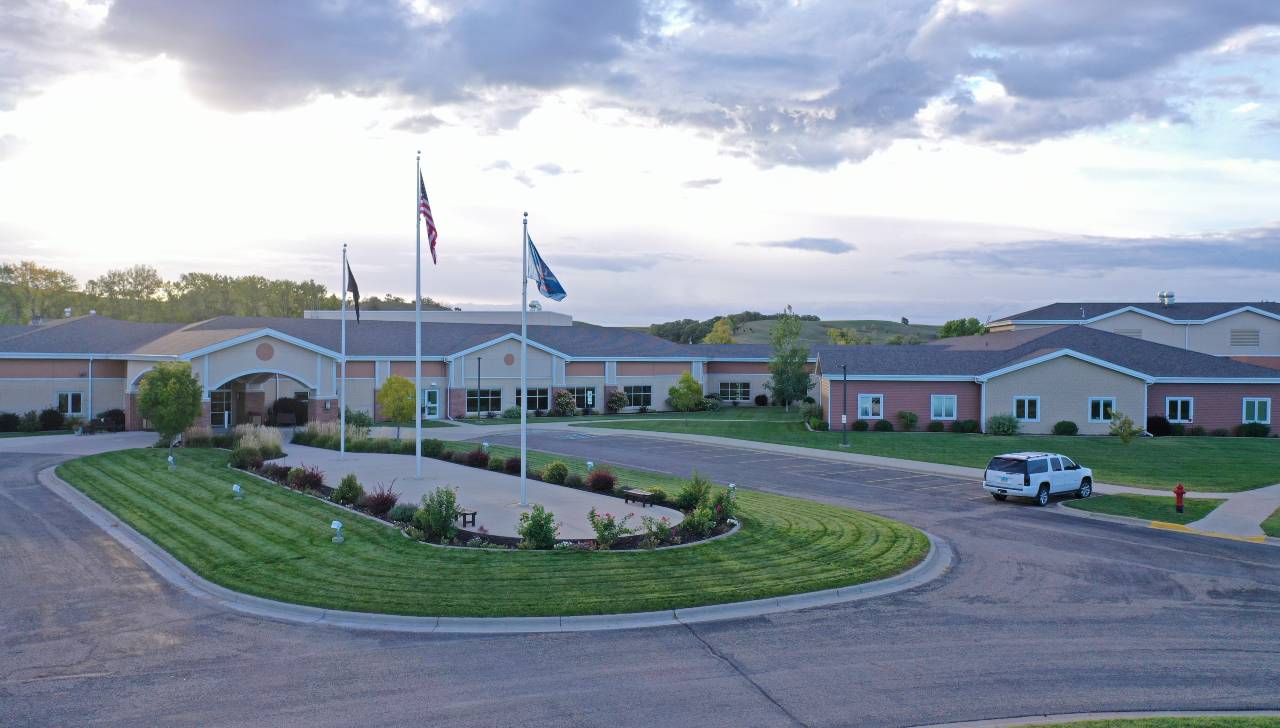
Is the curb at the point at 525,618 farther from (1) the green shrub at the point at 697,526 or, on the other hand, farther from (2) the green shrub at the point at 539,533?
(1) the green shrub at the point at 697,526

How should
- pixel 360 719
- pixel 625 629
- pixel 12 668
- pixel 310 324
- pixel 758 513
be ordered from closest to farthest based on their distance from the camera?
pixel 360 719, pixel 12 668, pixel 625 629, pixel 758 513, pixel 310 324

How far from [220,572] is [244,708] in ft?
23.0

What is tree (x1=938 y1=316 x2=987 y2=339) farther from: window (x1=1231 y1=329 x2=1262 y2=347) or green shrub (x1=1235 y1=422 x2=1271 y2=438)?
green shrub (x1=1235 y1=422 x2=1271 y2=438)

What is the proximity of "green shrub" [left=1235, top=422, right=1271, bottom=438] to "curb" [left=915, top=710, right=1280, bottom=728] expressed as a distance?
46720 mm

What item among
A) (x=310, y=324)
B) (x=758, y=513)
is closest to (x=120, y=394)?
(x=310, y=324)

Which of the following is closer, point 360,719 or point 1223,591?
point 360,719

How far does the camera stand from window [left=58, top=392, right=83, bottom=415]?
48603 millimetres

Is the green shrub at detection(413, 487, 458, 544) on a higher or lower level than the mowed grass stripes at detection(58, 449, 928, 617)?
higher

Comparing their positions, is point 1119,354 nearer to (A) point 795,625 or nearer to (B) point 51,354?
(A) point 795,625

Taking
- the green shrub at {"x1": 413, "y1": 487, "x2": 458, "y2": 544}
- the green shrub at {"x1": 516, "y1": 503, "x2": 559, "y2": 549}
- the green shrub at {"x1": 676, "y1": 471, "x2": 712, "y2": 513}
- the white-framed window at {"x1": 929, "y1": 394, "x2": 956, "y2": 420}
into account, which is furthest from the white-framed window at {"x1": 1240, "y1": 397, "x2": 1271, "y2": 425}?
the green shrub at {"x1": 413, "y1": 487, "x2": 458, "y2": 544}

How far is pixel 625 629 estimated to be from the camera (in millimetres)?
13852

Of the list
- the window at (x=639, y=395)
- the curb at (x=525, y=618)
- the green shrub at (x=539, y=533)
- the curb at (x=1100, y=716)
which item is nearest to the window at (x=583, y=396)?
the window at (x=639, y=395)

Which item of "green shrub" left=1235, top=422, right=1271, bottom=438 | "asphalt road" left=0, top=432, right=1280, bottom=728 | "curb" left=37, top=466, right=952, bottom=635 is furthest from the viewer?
"green shrub" left=1235, top=422, right=1271, bottom=438

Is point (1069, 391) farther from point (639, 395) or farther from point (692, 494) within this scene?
point (692, 494)
